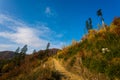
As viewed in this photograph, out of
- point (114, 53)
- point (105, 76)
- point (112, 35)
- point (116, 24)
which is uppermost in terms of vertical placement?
point (116, 24)

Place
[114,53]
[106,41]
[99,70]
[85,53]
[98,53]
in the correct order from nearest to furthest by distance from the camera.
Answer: [99,70] → [114,53] → [98,53] → [85,53] → [106,41]

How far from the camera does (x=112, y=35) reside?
58.3ft

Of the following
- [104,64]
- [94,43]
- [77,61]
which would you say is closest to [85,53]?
[77,61]

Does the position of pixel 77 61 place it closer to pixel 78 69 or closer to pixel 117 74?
pixel 78 69

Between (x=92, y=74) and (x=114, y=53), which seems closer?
(x=92, y=74)

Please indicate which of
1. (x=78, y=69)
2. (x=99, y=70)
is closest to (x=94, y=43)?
(x=78, y=69)

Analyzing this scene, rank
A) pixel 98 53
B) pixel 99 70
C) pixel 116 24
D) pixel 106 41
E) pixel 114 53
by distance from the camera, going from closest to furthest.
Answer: pixel 99 70
pixel 114 53
pixel 98 53
pixel 106 41
pixel 116 24

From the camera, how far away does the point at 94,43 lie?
1739 cm

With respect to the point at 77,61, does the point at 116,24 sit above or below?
above

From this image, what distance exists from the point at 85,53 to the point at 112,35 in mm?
4636

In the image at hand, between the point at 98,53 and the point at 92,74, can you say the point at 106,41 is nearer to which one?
the point at 98,53

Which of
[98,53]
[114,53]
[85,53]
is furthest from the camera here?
[85,53]

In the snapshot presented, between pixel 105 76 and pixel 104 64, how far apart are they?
1.27m

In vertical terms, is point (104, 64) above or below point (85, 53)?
below
